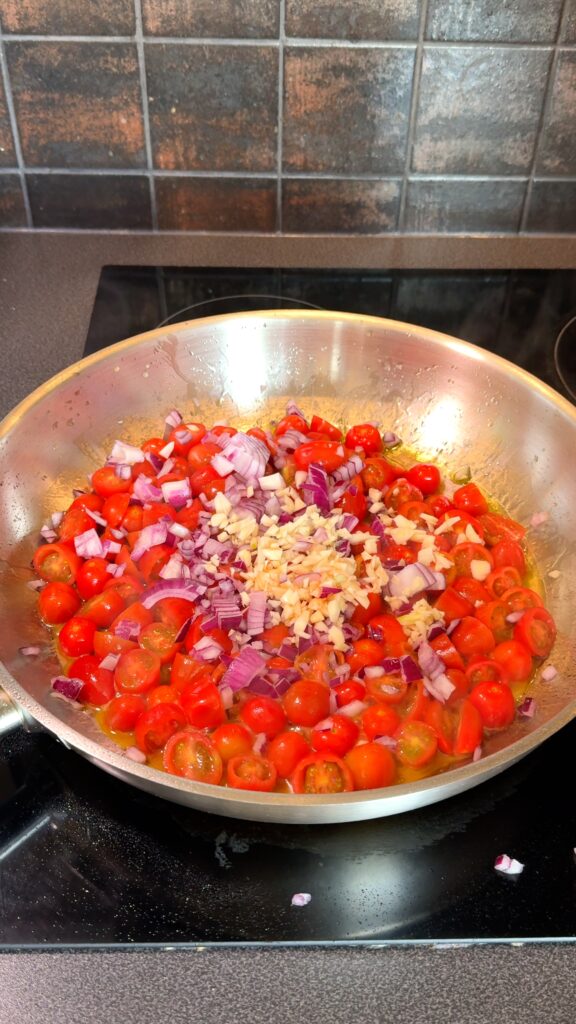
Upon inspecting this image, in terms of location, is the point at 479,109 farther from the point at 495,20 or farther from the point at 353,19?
the point at 353,19

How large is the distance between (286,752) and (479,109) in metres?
1.06

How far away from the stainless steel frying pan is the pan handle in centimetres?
4

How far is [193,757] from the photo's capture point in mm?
747

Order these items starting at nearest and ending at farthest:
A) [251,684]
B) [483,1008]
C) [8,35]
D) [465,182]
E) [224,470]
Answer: [483,1008], [251,684], [224,470], [8,35], [465,182]

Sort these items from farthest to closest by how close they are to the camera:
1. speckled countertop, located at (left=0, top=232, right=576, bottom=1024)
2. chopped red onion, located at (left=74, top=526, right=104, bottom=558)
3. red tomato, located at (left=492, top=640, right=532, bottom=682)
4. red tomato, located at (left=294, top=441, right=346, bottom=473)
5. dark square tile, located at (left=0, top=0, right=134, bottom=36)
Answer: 1. dark square tile, located at (left=0, top=0, right=134, bottom=36)
2. red tomato, located at (left=294, top=441, right=346, bottom=473)
3. chopped red onion, located at (left=74, top=526, right=104, bottom=558)
4. red tomato, located at (left=492, top=640, right=532, bottom=682)
5. speckled countertop, located at (left=0, top=232, right=576, bottom=1024)

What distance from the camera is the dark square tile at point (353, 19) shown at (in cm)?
125

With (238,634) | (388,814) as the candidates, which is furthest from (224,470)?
(388,814)

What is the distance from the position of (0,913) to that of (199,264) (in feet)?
3.42

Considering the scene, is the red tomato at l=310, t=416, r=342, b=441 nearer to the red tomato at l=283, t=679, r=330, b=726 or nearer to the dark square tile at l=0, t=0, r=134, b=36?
the red tomato at l=283, t=679, r=330, b=726

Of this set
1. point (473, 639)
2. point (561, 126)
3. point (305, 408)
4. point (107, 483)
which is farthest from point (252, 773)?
point (561, 126)

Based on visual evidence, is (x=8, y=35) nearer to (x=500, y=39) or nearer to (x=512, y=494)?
(x=500, y=39)

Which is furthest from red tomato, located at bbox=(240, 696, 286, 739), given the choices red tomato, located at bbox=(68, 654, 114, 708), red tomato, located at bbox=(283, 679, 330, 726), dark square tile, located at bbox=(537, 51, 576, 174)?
dark square tile, located at bbox=(537, 51, 576, 174)

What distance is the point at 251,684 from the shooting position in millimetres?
835

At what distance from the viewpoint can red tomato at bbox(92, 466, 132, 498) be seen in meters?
1.05
